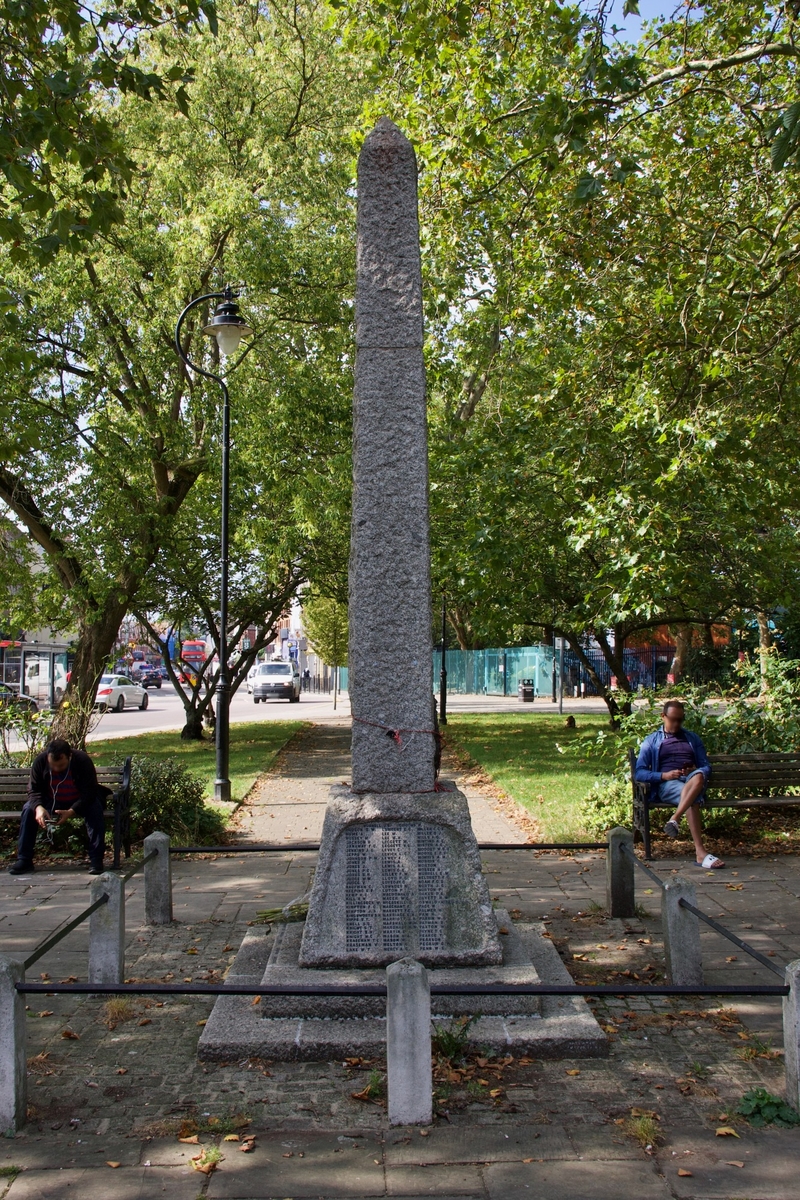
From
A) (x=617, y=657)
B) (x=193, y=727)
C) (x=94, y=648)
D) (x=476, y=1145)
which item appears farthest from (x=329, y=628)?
(x=476, y=1145)

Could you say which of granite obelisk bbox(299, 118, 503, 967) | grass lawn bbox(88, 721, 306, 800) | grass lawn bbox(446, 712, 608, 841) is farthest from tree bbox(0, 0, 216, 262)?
grass lawn bbox(88, 721, 306, 800)

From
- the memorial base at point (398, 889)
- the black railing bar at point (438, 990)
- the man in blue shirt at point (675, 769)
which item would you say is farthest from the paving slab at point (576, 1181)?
the man in blue shirt at point (675, 769)

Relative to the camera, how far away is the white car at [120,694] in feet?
135

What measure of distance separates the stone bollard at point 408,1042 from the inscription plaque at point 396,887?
107cm

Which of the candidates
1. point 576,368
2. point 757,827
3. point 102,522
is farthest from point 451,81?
point 102,522

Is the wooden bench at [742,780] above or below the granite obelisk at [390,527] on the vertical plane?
below

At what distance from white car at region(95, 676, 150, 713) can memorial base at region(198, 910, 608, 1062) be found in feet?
118

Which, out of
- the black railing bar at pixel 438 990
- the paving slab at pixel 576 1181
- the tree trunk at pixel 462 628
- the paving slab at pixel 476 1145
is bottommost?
the paving slab at pixel 576 1181

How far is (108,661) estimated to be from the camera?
18031mm

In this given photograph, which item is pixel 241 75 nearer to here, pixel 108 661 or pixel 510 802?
pixel 108 661

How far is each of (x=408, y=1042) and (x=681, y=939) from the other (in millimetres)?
2185

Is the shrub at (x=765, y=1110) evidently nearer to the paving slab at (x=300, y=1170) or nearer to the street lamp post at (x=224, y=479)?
the paving slab at (x=300, y=1170)

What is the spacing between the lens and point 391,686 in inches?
208

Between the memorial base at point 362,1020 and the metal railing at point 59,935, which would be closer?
the metal railing at point 59,935
